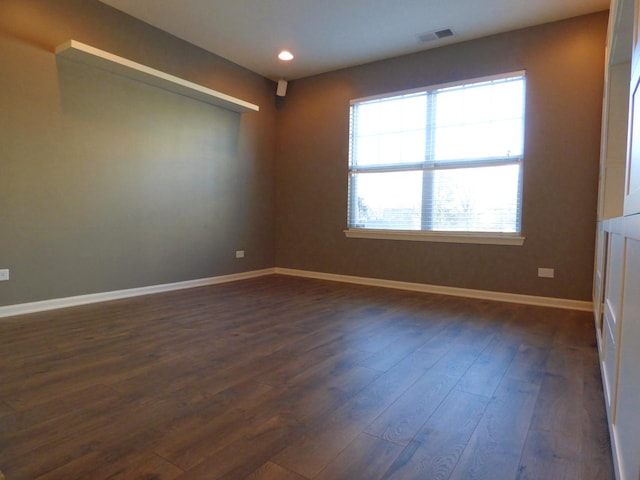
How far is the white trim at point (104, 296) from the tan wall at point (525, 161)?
138cm

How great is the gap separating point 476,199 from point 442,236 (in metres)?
0.57

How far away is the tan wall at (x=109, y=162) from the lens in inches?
130

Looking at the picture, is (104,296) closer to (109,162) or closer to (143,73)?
(109,162)

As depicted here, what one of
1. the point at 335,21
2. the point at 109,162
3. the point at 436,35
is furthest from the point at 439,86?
the point at 109,162

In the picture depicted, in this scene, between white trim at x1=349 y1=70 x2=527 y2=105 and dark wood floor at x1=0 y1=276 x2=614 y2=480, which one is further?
white trim at x1=349 y1=70 x2=527 y2=105

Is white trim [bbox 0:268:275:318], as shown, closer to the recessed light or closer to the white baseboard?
the white baseboard

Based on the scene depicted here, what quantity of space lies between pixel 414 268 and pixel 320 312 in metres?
1.74

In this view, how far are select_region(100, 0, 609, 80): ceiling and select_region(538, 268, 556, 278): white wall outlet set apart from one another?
99.6 inches

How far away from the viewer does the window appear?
422 cm

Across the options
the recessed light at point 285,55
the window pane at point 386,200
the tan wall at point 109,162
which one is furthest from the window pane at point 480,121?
the tan wall at point 109,162

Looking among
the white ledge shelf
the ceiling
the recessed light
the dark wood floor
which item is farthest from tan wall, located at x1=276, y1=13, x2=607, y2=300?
the white ledge shelf

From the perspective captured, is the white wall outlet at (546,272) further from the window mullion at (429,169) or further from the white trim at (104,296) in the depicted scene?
the white trim at (104,296)

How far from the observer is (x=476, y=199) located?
4406mm

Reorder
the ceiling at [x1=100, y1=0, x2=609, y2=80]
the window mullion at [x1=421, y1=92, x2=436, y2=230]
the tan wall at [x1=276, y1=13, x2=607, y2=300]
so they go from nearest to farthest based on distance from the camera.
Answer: the ceiling at [x1=100, y1=0, x2=609, y2=80] → the tan wall at [x1=276, y1=13, x2=607, y2=300] → the window mullion at [x1=421, y1=92, x2=436, y2=230]
